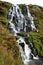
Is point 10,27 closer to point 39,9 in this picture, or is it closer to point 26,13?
point 26,13

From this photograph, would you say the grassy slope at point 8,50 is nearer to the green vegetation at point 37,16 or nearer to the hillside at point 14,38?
the hillside at point 14,38

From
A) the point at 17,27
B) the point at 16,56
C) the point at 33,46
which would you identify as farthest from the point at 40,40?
the point at 16,56

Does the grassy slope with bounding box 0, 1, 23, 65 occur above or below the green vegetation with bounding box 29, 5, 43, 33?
above

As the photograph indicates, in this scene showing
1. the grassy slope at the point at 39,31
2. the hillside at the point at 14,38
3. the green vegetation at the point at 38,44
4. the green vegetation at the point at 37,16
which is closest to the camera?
the hillside at the point at 14,38

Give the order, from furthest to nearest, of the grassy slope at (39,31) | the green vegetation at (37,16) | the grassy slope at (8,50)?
the green vegetation at (37,16)
the grassy slope at (39,31)
the grassy slope at (8,50)

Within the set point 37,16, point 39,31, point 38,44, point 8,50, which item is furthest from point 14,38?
point 37,16

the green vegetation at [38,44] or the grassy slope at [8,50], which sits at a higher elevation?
the grassy slope at [8,50]

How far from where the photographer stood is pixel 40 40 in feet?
161

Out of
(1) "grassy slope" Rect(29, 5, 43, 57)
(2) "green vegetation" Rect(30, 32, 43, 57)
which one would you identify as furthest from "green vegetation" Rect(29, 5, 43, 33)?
(2) "green vegetation" Rect(30, 32, 43, 57)

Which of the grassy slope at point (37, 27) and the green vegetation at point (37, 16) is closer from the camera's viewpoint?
the grassy slope at point (37, 27)

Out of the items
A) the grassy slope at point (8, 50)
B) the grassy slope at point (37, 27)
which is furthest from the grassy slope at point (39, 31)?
the grassy slope at point (8, 50)

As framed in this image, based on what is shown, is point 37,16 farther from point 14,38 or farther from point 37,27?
point 14,38

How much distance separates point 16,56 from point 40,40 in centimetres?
2354

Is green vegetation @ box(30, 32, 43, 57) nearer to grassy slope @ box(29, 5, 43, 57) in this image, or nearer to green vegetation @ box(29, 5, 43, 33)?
grassy slope @ box(29, 5, 43, 57)
